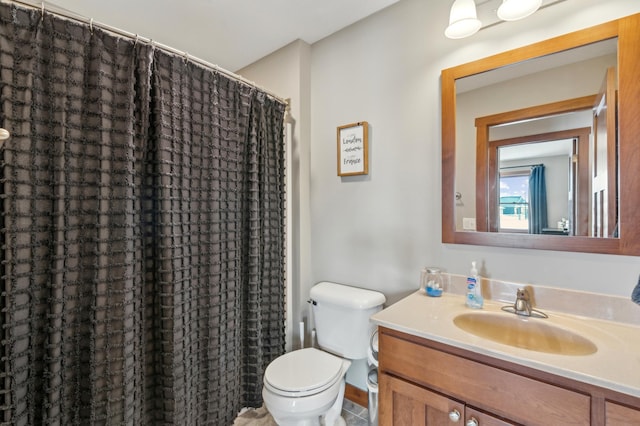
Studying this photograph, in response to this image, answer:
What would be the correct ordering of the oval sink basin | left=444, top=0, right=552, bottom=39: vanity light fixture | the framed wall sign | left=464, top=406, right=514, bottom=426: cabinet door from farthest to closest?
the framed wall sign, left=444, top=0, right=552, bottom=39: vanity light fixture, the oval sink basin, left=464, top=406, right=514, bottom=426: cabinet door

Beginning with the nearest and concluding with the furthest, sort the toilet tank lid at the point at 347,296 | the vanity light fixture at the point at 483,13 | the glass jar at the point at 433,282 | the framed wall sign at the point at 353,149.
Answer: the vanity light fixture at the point at 483,13
the glass jar at the point at 433,282
the toilet tank lid at the point at 347,296
the framed wall sign at the point at 353,149

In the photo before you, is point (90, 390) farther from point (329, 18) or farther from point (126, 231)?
point (329, 18)

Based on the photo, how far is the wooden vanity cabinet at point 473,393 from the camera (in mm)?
783

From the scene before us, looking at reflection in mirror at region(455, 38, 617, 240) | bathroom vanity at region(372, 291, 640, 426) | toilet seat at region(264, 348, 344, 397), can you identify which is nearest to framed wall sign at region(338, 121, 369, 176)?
reflection in mirror at region(455, 38, 617, 240)

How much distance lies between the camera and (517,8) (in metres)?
1.15

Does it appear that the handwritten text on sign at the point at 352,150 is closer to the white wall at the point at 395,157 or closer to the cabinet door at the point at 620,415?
the white wall at the point at 395,157

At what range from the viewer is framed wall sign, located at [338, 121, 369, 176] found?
5.67 feet

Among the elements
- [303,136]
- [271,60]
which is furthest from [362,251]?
[271,60]

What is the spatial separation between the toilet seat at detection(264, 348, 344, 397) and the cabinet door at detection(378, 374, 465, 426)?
0.32 meters

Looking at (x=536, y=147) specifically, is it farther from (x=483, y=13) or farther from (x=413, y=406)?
(x=413, y=406)

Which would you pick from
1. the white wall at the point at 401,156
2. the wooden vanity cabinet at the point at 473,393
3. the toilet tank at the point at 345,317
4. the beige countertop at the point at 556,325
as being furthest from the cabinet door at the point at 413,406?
the white wall at the point at 401,156

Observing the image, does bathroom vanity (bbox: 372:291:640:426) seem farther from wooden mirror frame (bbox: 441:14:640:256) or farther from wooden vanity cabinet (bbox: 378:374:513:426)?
wooden mirror frame (bbox: 441:14:640:256)

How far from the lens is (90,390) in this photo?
3.36 feet

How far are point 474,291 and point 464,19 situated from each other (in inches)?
48.1
